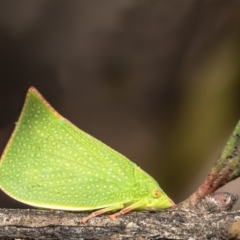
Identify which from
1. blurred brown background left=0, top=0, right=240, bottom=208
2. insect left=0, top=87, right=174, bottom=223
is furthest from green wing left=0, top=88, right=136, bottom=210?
blurred brown background left=0, top=0, right=240, bottom=208

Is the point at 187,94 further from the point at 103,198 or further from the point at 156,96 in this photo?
the point at 103,198

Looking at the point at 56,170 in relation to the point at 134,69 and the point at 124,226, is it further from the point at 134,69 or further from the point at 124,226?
the point at 134,69

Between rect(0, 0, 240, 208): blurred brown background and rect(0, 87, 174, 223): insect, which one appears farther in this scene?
rect(0, 0, 240, 208): blurred brown background

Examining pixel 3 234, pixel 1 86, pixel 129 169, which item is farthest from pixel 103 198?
pixel 1 86

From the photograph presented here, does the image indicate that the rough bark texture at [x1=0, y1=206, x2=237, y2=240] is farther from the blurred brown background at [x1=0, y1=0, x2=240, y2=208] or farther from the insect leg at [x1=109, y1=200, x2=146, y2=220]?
the blurred brown background at [x1=0, y1=0, x2=240, y2=208]

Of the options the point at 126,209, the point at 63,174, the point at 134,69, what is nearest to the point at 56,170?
the point at 63,174

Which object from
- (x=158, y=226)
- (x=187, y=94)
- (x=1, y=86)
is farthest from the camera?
(x=187, y=94)

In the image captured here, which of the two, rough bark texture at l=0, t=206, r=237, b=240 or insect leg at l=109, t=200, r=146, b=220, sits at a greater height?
insect leg at l=109, t=200, r=146, b=220

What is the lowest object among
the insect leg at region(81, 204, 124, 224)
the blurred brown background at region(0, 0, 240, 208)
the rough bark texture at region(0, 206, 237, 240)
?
the rough bark texture at region(0, 206, 237, 240)
